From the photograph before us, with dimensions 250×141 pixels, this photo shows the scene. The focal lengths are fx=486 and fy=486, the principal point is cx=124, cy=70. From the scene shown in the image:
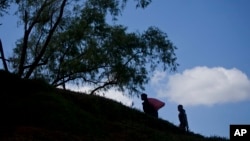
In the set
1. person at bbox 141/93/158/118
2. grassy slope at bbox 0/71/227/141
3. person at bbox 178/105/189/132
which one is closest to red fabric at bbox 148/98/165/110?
person at bbox 141/93/158/118

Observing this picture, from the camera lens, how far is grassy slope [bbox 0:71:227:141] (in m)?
16.0

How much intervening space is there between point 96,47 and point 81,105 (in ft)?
47.5

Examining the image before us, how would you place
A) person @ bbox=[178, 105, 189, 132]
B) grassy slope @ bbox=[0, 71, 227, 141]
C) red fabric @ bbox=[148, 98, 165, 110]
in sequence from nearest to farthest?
grassy slope @ bbox=[0, 71, 227, 141], person @ bbox=[178, 105, 189, 132], red fabric @ bbox=[148, 98, 165, 110]

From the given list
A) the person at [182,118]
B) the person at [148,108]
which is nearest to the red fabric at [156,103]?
the person at [148,108]

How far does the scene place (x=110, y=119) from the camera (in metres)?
21.5

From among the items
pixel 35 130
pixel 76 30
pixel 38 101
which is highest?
pixel 76 30

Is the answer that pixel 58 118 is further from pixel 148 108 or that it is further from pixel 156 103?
pixel 156 103

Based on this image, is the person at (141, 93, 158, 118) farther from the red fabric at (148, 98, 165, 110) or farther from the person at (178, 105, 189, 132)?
the person at (178, 105, 189, 132)

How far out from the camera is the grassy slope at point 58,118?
16000 millimetres

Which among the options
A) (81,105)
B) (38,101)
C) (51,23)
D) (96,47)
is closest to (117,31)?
(96,47)

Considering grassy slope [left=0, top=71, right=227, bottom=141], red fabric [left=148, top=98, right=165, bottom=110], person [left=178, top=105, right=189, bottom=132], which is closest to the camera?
grassy slope [left=0, top=71, right=227, bottom=141]

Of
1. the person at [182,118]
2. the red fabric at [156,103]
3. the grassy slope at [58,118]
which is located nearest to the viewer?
the grassy slope at [58,118]

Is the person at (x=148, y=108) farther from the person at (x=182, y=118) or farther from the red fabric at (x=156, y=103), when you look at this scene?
the person at (x=182, y=118)

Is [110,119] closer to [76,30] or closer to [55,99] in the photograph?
[55,99]
